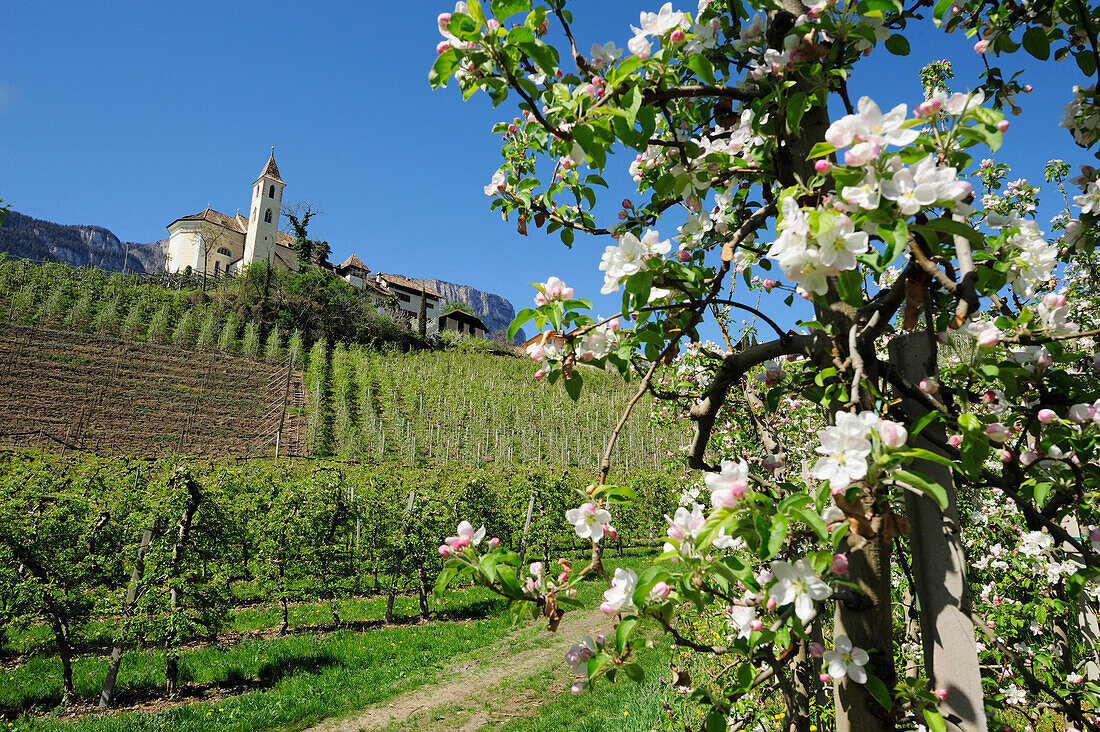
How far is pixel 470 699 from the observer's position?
588 cm

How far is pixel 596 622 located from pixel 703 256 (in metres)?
9.06

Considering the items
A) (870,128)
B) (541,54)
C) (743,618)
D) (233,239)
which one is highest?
(233,239)

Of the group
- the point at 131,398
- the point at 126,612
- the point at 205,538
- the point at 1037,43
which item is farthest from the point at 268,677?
the point at 131,398

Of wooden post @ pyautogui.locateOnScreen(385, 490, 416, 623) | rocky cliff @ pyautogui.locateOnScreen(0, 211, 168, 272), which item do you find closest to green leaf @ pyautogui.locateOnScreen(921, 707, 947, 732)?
wooden post @ pyautogui.locateOnScreen(385, 490, 416, 623)

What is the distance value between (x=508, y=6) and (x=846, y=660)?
1.37 m

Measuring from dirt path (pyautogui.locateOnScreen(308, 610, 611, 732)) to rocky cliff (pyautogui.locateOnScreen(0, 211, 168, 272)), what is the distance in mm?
159512

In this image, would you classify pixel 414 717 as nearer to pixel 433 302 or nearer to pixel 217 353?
A: pixel 217 353

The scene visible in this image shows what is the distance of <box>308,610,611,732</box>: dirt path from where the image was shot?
5301mm

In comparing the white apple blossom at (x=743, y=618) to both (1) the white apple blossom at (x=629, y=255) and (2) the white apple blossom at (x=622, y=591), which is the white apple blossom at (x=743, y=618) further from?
(1) the white apple blossom at (x=629, y=255)

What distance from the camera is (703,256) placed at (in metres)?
1.56

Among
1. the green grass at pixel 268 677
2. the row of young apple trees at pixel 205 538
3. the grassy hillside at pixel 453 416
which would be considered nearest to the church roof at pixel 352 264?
the grassy hillside at pixel 453 416

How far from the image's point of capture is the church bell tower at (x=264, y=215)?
46.1 meters

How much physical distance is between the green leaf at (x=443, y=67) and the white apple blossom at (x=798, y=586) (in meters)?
1.10

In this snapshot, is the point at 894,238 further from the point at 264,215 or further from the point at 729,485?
the point at 264,215
